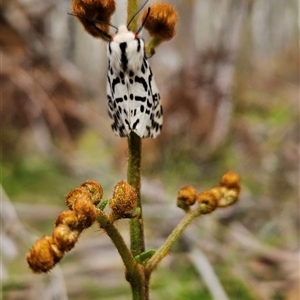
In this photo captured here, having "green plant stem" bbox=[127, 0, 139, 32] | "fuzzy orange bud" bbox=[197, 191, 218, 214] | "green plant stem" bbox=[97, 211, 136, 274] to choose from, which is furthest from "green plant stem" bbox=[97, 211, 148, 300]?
"green plant stem" bbox=[127, 0, 139, 32]

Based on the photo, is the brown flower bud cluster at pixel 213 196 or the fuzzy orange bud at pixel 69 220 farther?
the brown flower bud cluster at pixel 213 196

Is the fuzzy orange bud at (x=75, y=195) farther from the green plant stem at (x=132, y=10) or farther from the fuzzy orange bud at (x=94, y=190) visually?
the green plant stem at (x=132, y=10)

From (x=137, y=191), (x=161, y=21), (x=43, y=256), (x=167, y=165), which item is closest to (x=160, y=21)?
(x=161, y=21)

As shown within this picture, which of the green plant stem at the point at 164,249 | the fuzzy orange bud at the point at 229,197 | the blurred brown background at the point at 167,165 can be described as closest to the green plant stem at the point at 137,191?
the green plant stem at the point at 164,249

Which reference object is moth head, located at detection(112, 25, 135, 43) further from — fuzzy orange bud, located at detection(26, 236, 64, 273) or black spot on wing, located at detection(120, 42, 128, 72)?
fuzzy orange bud, located at detection(26, 236, 64, 273)

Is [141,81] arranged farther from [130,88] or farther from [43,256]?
[43,256]

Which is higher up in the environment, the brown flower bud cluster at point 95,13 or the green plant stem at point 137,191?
the brown flower bud cluster at point 95,13

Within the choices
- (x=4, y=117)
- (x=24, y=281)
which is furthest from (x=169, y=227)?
(x=4, y=117)
